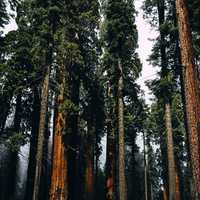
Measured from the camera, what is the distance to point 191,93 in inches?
347

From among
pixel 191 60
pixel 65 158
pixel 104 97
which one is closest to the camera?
pixel 191 60

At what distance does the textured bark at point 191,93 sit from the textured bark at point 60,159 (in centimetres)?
582

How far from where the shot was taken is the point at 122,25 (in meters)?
18.6

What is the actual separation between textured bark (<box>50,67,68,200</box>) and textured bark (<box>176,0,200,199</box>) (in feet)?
19.1

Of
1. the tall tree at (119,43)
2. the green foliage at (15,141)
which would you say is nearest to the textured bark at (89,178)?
the tall tree at (119,43)

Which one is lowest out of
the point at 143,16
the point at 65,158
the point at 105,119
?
the point at 65,158

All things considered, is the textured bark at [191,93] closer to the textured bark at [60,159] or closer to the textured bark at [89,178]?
the textured bark at [60,159]

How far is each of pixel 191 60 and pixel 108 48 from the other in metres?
10.1

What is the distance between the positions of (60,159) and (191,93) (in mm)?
6160

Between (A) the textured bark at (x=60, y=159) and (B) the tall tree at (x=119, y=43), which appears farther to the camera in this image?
(B) the tall tree at (x=119, y=43)

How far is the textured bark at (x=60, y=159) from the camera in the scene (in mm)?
12312

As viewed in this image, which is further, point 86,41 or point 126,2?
point 126,2

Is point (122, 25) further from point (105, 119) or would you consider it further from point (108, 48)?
point (105, 119)

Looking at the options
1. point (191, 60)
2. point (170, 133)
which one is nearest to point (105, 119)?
point (170, 133)
